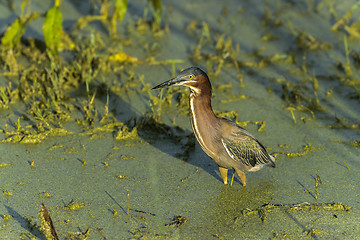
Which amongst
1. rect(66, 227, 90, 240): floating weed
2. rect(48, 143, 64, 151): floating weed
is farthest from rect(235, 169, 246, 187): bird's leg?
rect(48, 143, 64, 151): floating weed

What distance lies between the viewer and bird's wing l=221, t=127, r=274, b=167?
4605mm

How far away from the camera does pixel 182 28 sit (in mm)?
7973

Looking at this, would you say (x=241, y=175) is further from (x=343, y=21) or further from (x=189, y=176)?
(x=343, y=21)

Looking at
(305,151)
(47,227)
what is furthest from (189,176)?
(47,227)

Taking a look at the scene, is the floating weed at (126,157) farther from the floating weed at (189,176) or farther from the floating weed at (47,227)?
the floating weed at (47,227)

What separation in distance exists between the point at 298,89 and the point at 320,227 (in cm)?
254

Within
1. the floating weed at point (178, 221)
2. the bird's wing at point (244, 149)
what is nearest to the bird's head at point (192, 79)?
the bird's wing at point (244, 149)

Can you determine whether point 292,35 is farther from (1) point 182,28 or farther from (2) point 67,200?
(2) point 67,200

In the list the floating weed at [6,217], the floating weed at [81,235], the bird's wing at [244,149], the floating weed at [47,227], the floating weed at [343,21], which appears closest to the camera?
the floating weed at [47,227]

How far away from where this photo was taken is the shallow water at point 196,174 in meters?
4.06

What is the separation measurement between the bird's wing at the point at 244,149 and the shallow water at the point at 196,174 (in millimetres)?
210

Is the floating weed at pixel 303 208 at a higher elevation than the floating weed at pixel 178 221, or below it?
higher

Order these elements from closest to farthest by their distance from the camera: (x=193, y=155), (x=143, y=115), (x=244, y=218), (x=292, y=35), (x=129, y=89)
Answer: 1. (x=244, y=218)
2. (x=193, y=155)
3. (x=143, y=115)
4. (x=129, y=89)
5. (x=292, y=35)

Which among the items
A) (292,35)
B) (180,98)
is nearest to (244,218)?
(180,98)
